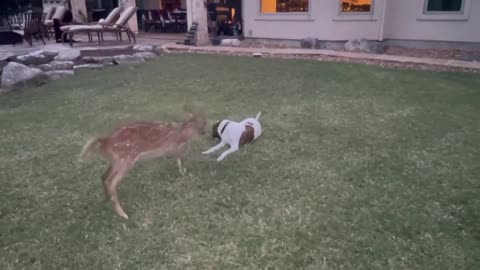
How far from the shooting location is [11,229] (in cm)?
247

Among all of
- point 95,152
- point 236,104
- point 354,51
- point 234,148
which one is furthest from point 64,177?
point 354,51

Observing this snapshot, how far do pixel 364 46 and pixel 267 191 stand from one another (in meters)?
8.32

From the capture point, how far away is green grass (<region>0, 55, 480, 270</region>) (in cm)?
220

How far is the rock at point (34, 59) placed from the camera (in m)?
8.17

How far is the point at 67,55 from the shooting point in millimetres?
8711

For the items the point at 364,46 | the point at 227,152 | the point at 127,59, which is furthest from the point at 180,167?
the point at 364,46

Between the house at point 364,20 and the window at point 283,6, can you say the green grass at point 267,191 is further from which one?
the window at point 283,6

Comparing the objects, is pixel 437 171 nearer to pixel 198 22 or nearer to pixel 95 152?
pixel 95 152

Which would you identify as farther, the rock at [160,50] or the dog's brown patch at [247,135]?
the rock at [160,50]

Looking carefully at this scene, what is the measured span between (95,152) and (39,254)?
67cm

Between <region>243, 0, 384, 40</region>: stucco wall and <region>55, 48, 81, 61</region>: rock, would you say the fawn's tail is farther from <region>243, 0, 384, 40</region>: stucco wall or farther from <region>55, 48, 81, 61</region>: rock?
<region>243, 0, 384, 40</region>: stucco wall

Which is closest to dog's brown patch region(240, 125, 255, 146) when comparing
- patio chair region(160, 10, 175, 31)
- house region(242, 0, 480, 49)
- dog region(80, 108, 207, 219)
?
dog region(80, 108, 207, 219)

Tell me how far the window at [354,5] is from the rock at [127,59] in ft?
19.6

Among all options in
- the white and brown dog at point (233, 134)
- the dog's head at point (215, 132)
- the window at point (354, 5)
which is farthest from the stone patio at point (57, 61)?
the window at point (354, 5)
